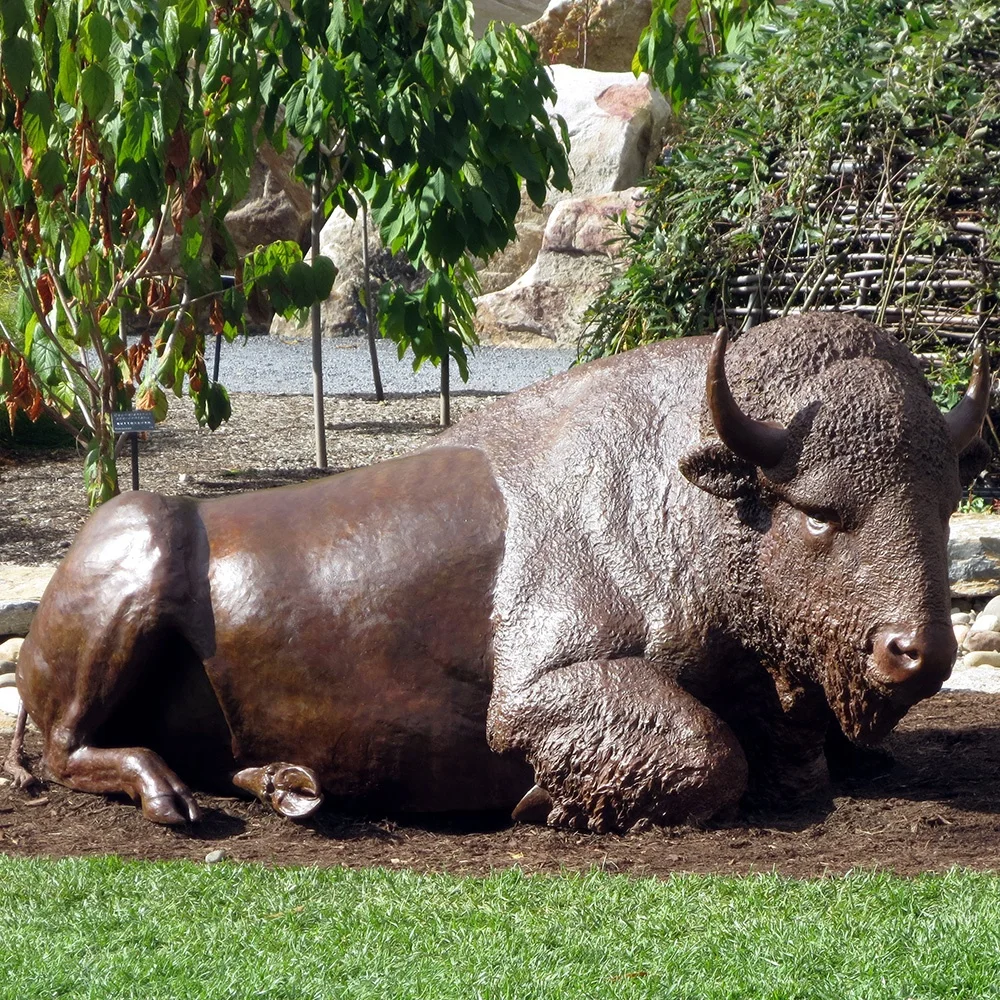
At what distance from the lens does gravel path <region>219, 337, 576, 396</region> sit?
57.9 feet

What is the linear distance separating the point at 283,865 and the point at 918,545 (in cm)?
208

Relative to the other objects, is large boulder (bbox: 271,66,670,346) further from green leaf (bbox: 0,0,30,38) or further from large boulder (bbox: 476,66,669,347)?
green leaf (bbox: 0,0,30,38)

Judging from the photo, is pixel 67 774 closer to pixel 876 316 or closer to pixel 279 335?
pixel 876 316

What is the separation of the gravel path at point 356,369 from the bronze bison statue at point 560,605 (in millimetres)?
11626

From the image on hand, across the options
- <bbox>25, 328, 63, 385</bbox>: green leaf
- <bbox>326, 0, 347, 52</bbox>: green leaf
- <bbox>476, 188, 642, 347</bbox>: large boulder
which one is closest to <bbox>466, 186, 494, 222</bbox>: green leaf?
<bbox>326, 0, 347, 52</bbox>: green leaf

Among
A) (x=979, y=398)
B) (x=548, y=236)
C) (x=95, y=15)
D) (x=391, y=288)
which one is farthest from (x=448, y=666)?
(x=548, y=236)

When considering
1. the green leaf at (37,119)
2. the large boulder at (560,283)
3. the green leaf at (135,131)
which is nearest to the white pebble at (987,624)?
the green leaf at (135,131)

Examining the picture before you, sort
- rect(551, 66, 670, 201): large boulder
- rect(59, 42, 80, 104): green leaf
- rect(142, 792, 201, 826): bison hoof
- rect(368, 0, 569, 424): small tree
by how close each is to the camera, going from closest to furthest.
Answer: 1. rect(142, 792, 201, 826): bison hoof
2. rect(59, 42, 80, 104): green leaf
3. rect(368, 0, 569, 424): small tree
4. rect(551, 66, 670, 201): large boulder

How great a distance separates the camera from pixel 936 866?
4.03 m

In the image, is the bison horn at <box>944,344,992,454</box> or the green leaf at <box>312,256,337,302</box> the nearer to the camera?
the bison horn at <box>944,344,992,454</box>

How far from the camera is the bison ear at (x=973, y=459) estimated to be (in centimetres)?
452

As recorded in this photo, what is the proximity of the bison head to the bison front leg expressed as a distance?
1.09ft

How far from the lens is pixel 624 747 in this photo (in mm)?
4336

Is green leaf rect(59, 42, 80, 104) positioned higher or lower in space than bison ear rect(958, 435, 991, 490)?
higher
